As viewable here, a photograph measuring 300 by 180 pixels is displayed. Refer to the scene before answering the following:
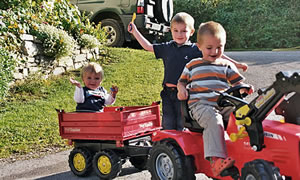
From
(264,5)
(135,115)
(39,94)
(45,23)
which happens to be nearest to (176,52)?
(135,115)

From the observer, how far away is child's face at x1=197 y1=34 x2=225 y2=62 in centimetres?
341

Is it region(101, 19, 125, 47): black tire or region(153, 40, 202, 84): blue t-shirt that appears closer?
region(153, 40, 202, 84): blue t-shirt

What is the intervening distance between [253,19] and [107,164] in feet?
54.0

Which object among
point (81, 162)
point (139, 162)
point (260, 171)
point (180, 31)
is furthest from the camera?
point (139, 162)

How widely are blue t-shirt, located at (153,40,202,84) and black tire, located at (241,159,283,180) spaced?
170 centimetres

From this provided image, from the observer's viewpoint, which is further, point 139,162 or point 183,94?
point 139,162

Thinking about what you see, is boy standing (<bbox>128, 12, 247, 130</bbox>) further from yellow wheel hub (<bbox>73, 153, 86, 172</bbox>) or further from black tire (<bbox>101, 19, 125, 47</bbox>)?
black tire (<bbox>101, 19, 125, 47</bbox>)

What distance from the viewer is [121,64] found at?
10016 millimetres

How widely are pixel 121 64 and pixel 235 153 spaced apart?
22.9 ft

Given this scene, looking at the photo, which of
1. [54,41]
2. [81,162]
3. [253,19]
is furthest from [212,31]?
[253,19]

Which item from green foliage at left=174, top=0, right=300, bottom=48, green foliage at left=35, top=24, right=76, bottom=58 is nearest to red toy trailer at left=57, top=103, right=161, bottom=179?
green foliage at left=35, top=24, right=76, bottom=58

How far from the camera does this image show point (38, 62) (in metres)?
8.48

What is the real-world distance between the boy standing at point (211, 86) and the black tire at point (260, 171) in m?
0.32

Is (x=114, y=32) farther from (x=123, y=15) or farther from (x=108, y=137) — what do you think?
(x=108, y=137)
